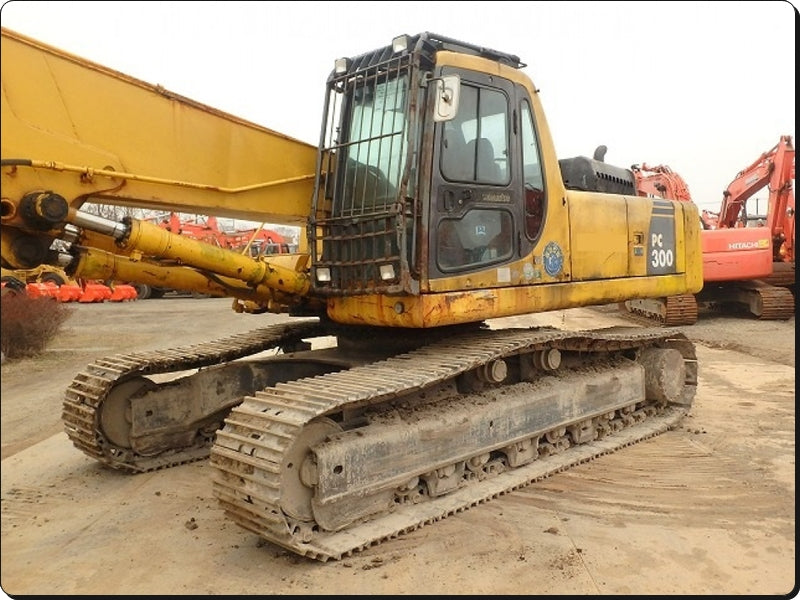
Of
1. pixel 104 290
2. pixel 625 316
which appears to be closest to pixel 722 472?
pixel 104 290

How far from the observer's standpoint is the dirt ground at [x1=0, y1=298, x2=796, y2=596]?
3.39 metres

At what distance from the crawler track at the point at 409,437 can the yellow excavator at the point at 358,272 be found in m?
0.02

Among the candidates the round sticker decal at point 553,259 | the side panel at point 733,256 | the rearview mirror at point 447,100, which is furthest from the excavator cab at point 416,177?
the side panel at point 733,256

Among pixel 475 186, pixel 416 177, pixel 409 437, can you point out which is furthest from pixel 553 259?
pixel 409 437

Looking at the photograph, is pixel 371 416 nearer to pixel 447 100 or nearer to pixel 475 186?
pixel 475 186

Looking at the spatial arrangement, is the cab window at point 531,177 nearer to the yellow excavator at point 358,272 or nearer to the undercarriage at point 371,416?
the yellow excavator at point 358,272

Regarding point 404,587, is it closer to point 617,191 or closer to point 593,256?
point 593,256

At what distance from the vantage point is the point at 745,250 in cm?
1477

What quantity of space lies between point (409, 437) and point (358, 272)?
115 centimetres

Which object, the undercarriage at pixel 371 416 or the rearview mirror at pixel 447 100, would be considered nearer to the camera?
the undercarriage at pixel 371 416

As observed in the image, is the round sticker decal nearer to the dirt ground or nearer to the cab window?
the cab window

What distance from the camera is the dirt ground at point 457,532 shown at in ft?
11.1

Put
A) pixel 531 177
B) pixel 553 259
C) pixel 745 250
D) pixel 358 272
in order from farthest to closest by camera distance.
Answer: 1. pixel 745 250
2. pixel 553 259
3. pixel 531 177
4. pixel 358 272

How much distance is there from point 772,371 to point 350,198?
7272mm
